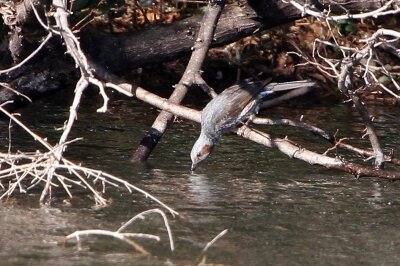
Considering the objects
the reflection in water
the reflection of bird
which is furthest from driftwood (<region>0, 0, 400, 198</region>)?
the reflection in water

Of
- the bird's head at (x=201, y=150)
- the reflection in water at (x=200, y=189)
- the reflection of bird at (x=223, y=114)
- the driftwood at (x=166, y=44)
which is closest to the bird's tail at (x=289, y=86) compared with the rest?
the reflection of bird at (x=223, y=114)

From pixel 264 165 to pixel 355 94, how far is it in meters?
1.12

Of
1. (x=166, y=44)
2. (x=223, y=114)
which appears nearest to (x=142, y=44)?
(x=166, y=44)

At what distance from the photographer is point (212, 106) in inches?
272

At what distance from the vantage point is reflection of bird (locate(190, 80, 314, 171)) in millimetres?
6844

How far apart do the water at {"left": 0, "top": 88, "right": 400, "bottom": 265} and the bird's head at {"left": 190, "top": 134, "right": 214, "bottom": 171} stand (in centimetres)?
10

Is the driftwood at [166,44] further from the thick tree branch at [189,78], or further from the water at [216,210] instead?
the water at [216,210]

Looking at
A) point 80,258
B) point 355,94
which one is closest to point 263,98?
point 355,94

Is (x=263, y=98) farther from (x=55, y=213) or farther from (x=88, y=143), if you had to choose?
(x=55, y=213)

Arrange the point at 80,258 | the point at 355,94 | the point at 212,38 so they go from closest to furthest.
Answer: the point at 80,258 < the point at 355,94 < the point at 212,38

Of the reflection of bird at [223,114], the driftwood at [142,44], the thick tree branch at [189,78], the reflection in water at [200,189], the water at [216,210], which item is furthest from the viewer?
the driftwood at [142,44]

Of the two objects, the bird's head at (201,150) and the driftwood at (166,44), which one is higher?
the driftwood at (166,44)

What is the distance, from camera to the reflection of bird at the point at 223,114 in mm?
6844

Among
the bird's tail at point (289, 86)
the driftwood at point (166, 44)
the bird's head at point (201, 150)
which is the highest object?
the driftwood at point (166, 44)
